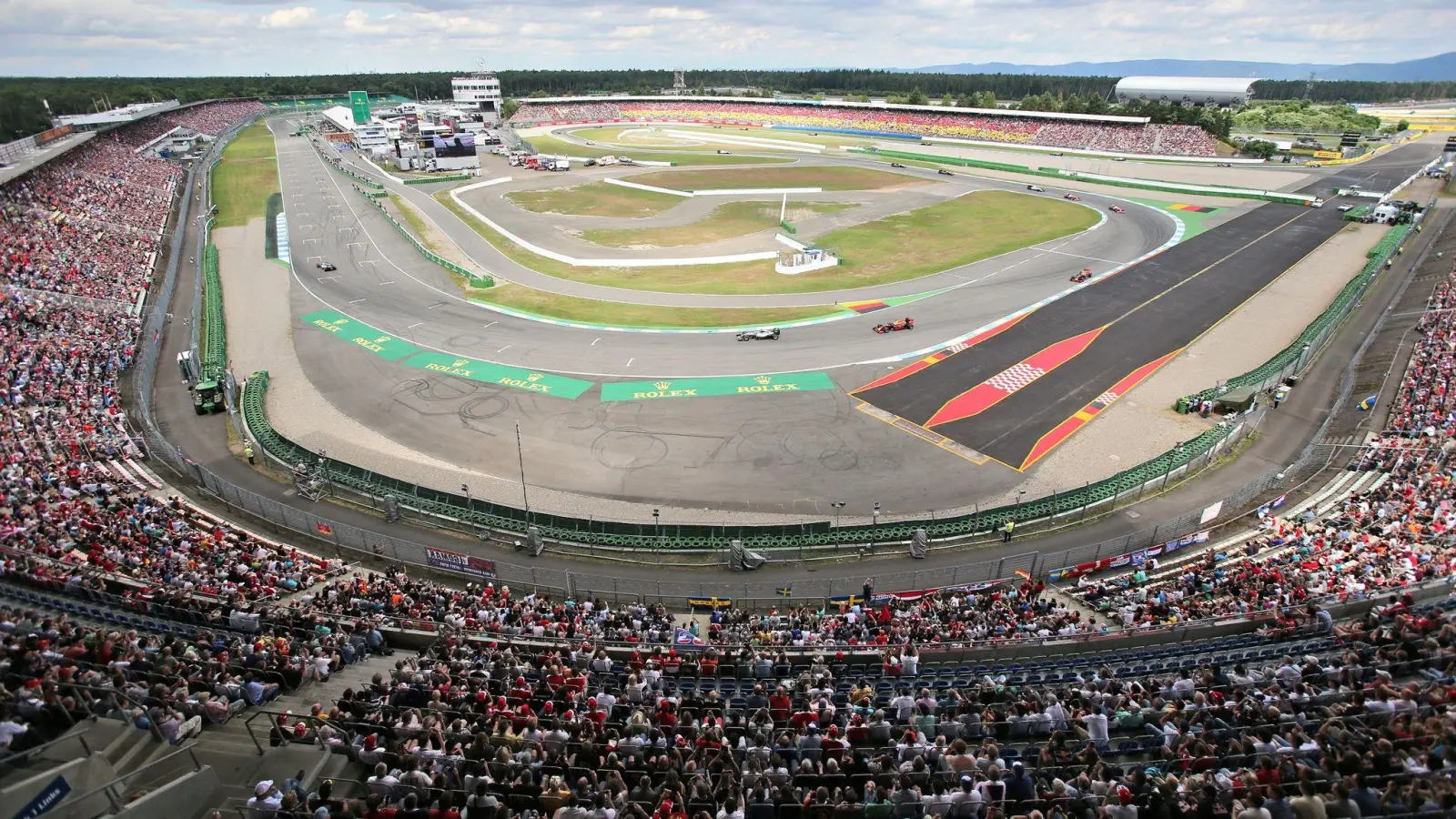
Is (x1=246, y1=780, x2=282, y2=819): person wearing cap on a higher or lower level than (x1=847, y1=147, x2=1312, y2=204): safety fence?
lower

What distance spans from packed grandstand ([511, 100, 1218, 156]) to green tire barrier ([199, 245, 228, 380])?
400 feet

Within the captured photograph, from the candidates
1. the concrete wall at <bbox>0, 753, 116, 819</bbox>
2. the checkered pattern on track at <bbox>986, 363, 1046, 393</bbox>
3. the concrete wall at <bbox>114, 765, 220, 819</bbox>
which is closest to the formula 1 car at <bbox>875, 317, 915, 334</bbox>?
the checkered pattern on track at <bbox>986, 363, 1046, 393</bbox>

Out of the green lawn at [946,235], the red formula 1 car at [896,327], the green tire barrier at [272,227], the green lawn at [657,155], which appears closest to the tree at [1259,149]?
the green lawn at [946,235]

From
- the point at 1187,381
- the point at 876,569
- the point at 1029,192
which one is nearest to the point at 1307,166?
the point at 1029,192

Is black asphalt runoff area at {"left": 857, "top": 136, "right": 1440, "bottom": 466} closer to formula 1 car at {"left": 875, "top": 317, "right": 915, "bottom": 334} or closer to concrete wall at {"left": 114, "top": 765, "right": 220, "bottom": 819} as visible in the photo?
formula 1 car at {"left": 875, "top": 317, "right": 915, "bottom": 334}

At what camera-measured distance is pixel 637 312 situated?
1858 inches

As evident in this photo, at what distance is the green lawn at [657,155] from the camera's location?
11150 cm

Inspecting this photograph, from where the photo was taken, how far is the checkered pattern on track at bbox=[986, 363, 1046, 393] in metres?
36.2

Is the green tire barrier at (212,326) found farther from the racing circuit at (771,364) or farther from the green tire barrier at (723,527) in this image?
→ the green tire barrier at (723,527)

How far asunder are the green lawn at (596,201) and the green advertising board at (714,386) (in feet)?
139

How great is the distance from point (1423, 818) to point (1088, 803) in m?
3.45

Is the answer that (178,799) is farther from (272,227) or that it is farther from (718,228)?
(272,227)

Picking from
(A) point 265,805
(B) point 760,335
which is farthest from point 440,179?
(A) point 265,805

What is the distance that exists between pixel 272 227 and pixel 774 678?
75187 mm
